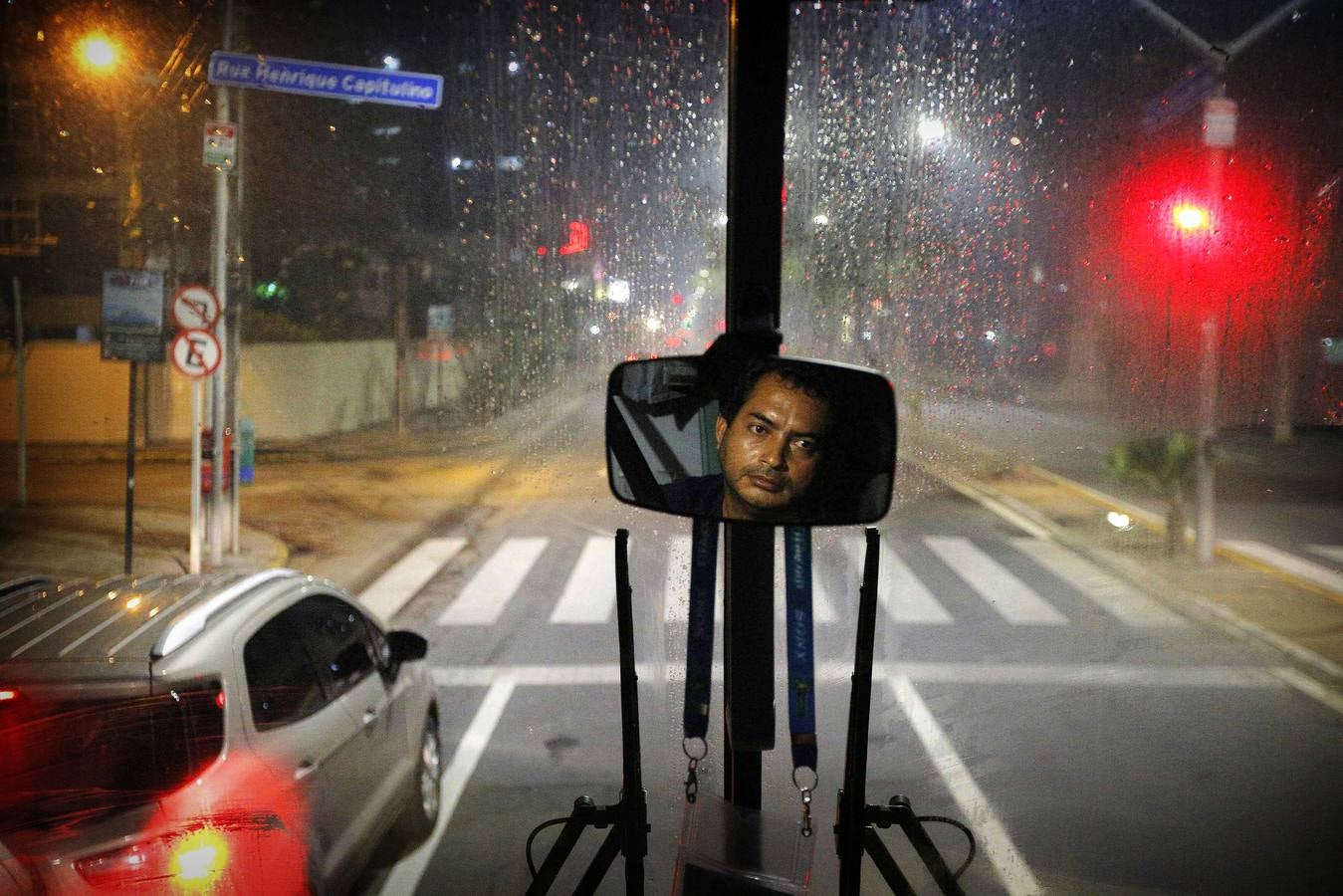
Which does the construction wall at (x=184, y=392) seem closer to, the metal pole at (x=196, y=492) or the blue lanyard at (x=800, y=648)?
the metal pole at (x=196, y=492)

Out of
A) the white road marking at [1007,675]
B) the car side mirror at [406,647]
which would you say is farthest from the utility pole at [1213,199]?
the car side mirror at [406,647]

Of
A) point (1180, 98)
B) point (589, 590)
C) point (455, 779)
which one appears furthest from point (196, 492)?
point (1180, 98)

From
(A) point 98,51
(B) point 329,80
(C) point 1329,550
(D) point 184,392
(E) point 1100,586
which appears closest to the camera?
(B) point 329,80

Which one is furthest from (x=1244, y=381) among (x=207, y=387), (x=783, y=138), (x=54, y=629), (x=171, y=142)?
(x=171, y=142)

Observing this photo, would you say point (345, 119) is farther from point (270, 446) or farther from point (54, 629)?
point (54, 629)

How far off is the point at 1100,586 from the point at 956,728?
454 cm

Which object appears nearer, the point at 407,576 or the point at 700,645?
the point at 700,645

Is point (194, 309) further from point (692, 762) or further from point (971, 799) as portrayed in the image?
point (692, 762)

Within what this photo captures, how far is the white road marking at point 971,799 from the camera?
3.84m

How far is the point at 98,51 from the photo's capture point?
14.8 metres

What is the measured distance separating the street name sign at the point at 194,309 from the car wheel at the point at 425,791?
256 inches

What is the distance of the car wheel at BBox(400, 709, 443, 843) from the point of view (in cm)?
446

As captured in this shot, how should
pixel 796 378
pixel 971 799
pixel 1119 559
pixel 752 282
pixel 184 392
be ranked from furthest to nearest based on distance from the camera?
pixel 184 392, pixel 1119 559, pixel 971 799, pixel 752 282, pixel 796 378

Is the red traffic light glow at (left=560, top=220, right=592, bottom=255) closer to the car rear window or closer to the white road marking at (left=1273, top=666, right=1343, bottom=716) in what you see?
the car rear window
